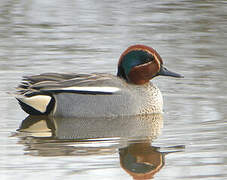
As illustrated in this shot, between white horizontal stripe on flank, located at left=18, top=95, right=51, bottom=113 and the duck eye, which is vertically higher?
the duck eye

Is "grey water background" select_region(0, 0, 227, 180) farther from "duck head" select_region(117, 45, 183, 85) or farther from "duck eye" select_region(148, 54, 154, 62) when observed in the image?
"duck eye" select_region(148, 54, 154, 62)

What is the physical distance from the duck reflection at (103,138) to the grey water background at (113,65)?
0.03 meters

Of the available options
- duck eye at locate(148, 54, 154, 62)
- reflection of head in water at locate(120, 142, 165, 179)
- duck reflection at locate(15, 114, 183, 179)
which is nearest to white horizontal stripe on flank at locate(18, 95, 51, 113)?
duck reflection at locate(15, 114, 183, 179)

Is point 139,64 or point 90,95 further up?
point 139,64

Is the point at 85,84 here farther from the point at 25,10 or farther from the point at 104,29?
the point at 25,10

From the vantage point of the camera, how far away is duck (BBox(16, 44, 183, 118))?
10.3 metres

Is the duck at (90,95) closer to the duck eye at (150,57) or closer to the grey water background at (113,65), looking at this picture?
the duck eye at (150,57)

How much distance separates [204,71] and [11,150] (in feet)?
15.0

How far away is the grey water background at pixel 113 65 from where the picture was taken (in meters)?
7.92

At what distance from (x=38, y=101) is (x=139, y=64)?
141cm

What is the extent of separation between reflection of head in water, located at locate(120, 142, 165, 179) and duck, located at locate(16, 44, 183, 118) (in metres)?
1.47

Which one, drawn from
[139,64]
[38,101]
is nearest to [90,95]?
[38,101]

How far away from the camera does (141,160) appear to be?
8250 millimetres

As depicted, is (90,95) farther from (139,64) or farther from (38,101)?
(139,64)
